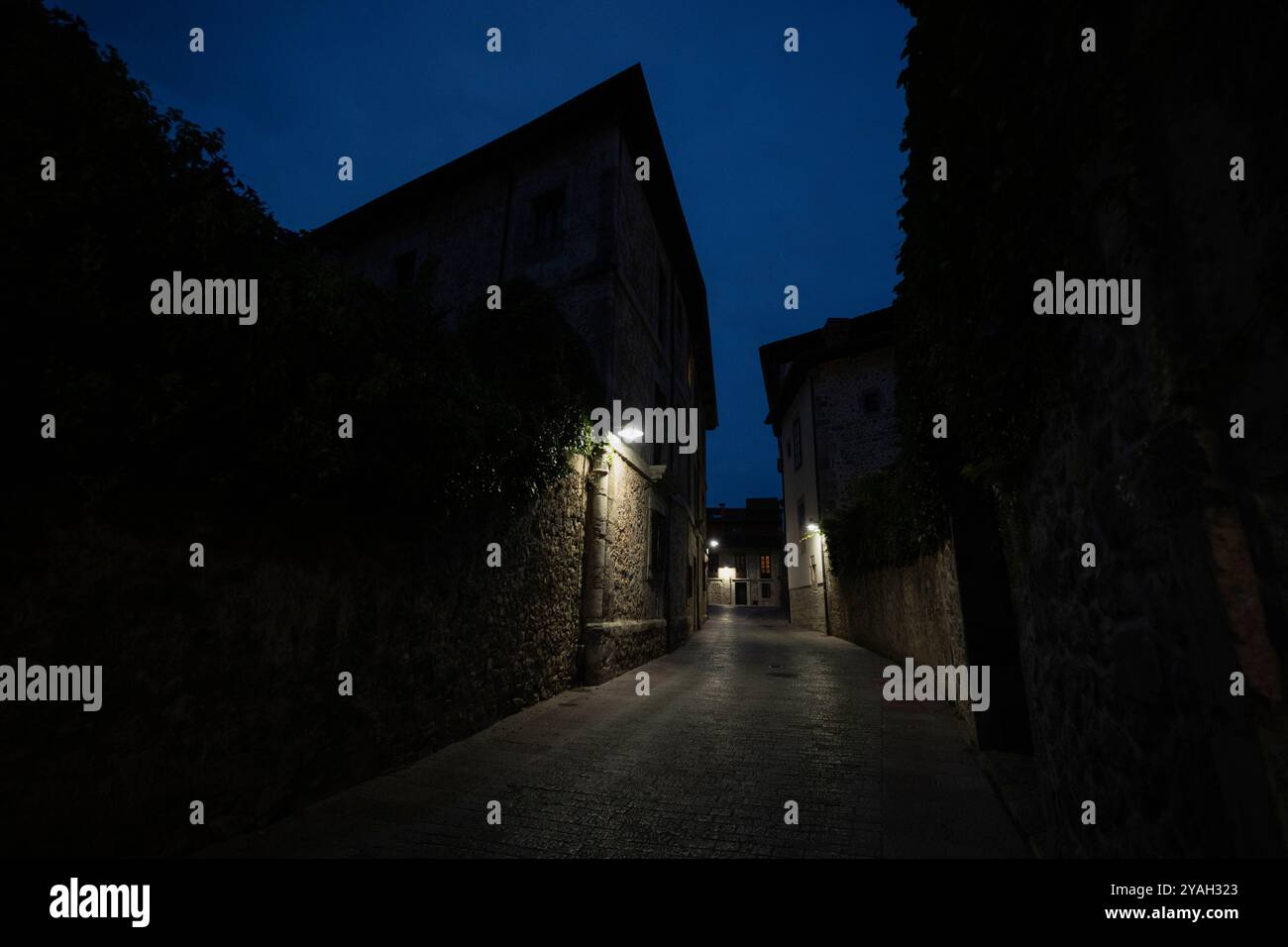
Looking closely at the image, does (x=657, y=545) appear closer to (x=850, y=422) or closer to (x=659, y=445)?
(x=659, y=445)

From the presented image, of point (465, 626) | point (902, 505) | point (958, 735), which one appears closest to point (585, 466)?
point (465, 626)

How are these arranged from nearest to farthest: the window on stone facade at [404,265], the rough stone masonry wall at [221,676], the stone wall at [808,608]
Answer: the rough stone masonry wall at [221,676] → the window on stone facade at [404,265] → the stone wall at [808,608]

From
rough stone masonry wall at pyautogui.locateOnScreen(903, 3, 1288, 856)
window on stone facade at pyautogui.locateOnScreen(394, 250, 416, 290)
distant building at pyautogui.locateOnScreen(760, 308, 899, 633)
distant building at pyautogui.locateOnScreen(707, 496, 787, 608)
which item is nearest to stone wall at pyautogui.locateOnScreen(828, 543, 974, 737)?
distant building at pyautogui.locateOnScreen(760, 308, 899, 633)

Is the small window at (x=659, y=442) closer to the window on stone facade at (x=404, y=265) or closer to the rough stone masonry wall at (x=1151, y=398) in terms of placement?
the window on stone facade at (x=404, y=265)

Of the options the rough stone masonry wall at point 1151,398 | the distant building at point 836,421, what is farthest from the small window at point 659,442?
the rough stone masonry wall at point 1151,398

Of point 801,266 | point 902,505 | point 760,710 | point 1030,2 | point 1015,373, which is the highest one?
point 801,266

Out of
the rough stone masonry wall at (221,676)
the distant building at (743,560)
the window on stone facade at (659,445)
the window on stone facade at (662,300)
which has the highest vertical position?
the window on stone facade at (662,300)

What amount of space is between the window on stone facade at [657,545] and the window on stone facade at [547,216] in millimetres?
6233

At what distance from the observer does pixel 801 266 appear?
171 metres

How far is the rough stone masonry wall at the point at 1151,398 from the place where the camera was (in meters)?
1.37

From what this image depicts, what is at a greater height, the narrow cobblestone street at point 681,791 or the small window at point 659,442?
the small window at point 659,442

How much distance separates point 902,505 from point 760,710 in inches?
174
